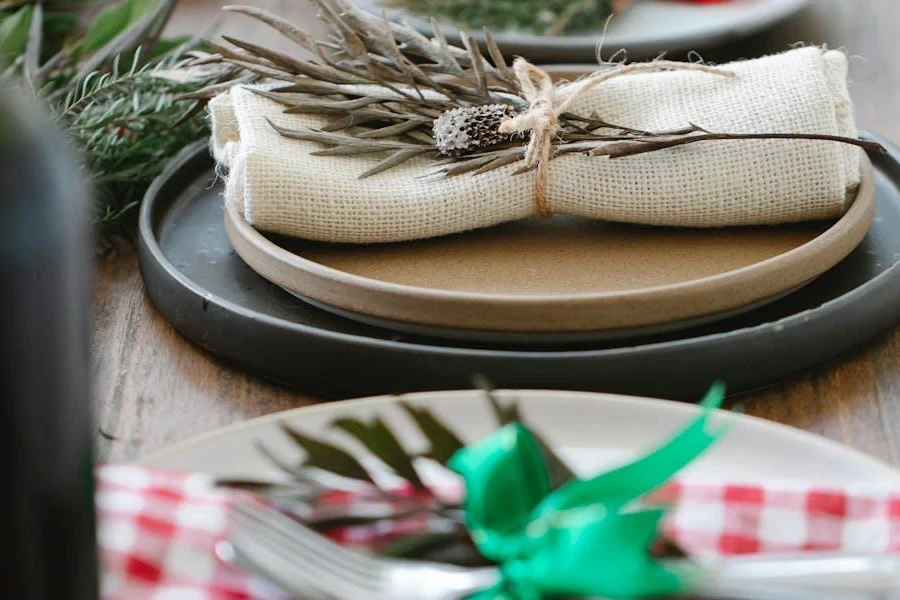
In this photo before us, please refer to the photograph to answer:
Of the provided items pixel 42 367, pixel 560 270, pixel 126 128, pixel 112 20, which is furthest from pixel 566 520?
pixel 112 20

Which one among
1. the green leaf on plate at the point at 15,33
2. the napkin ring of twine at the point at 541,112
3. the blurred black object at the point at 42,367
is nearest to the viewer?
the blurred black object at the point at 42,367

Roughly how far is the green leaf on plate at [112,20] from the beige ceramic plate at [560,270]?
35cm

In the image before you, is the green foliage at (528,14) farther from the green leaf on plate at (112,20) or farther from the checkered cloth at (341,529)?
the checkered cloth at (341,529)

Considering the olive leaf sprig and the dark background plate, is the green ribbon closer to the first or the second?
the olive leaf sprig

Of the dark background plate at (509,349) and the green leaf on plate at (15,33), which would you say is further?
the green leaf on plate at (15,33)

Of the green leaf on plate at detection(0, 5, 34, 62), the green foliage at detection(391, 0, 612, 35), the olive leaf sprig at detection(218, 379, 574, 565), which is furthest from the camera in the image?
the green foliage at detection(391, 0, 612, 35)

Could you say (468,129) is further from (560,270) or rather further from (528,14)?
(528,14)

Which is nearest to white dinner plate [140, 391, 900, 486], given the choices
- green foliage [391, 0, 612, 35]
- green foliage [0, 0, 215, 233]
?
green foliage [0, 0, 215, 233]

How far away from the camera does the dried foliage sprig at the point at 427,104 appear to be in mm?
548

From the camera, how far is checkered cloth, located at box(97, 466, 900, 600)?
12.4 inches

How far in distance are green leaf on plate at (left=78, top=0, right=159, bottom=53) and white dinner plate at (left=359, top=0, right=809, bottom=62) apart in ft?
0.56

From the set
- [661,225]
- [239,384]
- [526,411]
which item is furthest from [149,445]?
[661,225]

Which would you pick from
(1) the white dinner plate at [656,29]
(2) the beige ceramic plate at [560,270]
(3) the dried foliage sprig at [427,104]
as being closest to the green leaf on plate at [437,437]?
(2) the beige ceramic plate at [560,270]

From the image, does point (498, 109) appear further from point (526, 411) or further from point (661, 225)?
point (526, 411)
